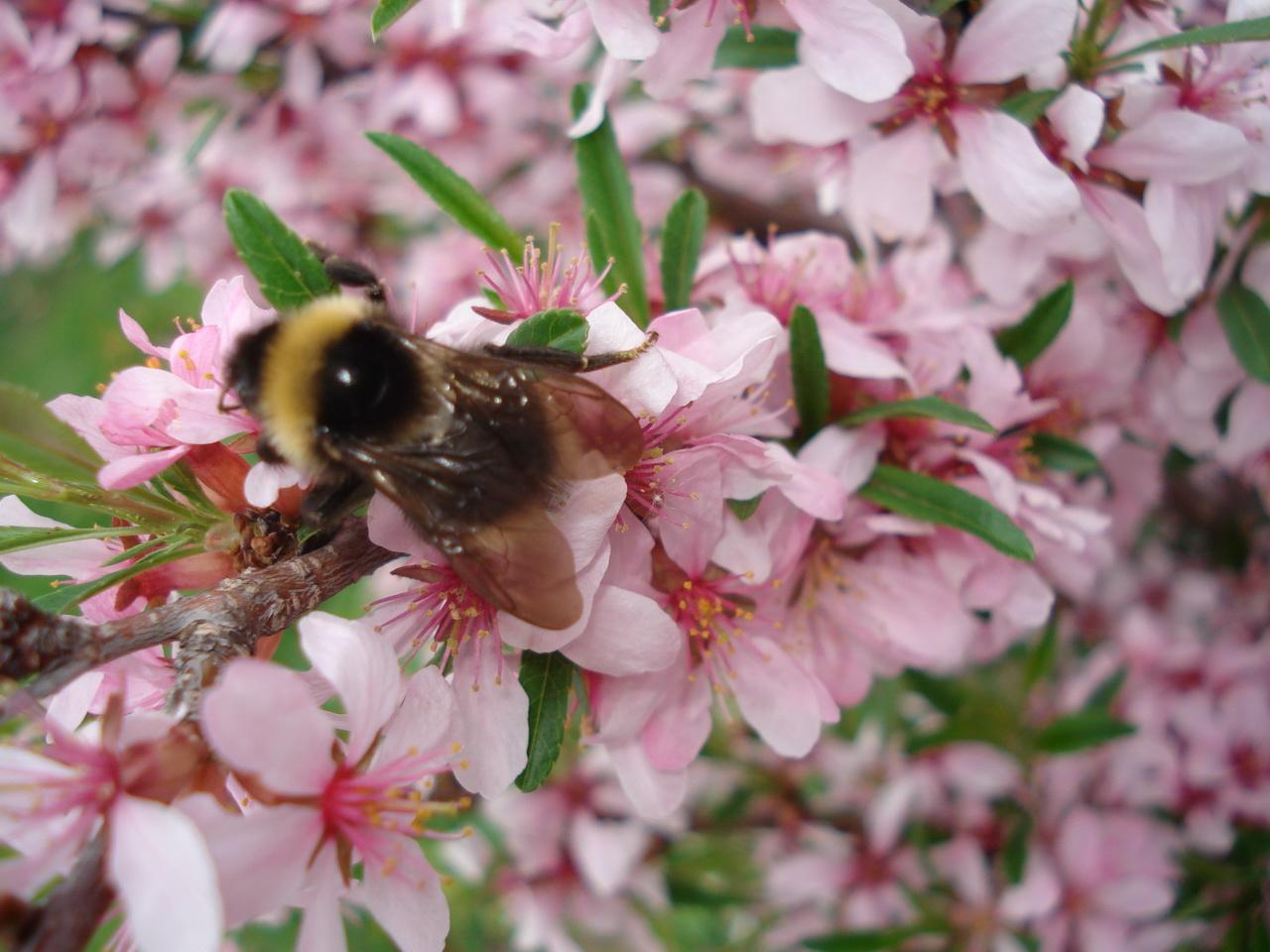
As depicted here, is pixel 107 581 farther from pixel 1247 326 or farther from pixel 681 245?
pixel 1247 326

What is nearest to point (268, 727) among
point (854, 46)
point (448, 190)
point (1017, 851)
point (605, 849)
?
point (448, 190)

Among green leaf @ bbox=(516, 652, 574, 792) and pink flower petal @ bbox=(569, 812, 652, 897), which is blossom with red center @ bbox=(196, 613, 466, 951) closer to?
green leaf @ bbox=(516, 652, 574, 792)

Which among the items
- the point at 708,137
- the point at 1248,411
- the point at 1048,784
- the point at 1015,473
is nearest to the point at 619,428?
the point at 1015,473

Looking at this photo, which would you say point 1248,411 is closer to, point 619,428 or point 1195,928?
point 1195,928

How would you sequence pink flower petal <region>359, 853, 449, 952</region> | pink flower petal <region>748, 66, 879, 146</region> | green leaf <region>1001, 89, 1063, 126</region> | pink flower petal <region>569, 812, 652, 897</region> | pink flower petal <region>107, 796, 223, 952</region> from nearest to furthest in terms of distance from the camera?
1. pink flower petal <region>107, 796, 223, 952</region>
2. pink flower petal <region>359, 853, 449, 952</region>
3. green leaf <region>1001, 89, 1063, 126</region>
4. pink flower petal <region>748, 66, 879, 146</region>
5. pink flower petal <region>569, 812, 652, 897</region>

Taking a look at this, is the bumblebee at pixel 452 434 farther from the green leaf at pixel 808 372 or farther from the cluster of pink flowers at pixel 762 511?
the green leaf at pixel 808 372

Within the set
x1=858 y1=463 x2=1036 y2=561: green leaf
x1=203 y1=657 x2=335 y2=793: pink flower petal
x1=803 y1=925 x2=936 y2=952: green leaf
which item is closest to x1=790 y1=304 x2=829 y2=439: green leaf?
x1=858 y1=463 x2=1036 y2=561: green leaf

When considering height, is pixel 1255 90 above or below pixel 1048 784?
above
